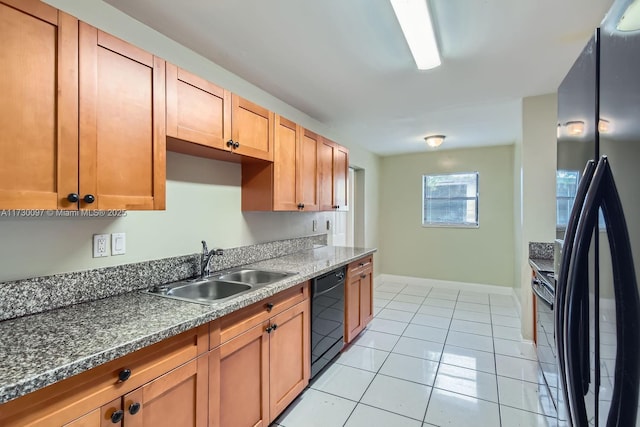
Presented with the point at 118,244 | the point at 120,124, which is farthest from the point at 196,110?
the point at 118,244

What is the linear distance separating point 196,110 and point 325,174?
1.60 meters

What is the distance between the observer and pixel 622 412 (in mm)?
678

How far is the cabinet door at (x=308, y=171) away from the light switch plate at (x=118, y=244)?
54.4 inches

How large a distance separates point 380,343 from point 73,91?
2.98 m

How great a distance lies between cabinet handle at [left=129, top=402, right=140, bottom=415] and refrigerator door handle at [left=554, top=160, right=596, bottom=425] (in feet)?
4.46

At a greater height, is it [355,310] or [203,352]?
[203,352]

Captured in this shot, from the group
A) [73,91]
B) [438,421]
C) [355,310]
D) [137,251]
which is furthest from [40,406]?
[355,310]

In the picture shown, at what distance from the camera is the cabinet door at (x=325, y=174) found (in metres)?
3.00

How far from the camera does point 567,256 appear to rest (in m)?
0.87

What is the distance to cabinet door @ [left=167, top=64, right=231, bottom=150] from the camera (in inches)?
62.1

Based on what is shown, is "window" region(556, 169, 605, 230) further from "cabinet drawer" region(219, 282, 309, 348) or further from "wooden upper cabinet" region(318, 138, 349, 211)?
"wooden upper cabinet" region(318, 138, 349, 211)

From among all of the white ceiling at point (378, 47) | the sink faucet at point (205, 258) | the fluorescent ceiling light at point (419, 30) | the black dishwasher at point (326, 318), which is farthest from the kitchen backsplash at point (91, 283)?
the fluorescent ceiling light at point (419, 30)

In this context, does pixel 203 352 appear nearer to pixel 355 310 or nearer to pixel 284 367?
pixel 284 367

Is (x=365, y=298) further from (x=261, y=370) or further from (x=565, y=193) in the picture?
(x=565, y=193)
